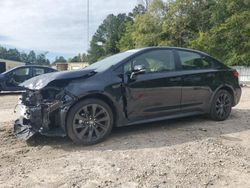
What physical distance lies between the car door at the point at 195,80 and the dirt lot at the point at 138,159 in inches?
20.8

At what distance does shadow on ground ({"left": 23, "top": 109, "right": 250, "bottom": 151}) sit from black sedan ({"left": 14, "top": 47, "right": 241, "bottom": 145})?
0.71 ft

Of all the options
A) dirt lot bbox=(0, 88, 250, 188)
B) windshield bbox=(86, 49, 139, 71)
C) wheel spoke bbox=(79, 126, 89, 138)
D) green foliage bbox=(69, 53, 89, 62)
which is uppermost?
green foliage bbox=(69, 53, 89, 62)

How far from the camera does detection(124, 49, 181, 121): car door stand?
6531 mm

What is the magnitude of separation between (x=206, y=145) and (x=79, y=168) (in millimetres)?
2155

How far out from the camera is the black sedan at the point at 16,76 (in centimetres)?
1766

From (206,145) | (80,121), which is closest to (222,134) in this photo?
(206,145)

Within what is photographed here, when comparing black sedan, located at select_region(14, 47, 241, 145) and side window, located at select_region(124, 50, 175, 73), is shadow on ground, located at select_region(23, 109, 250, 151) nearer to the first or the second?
black sedan, located at select_region(14, 47, 241, 145)

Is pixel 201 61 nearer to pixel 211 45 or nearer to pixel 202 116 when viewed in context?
pixel 202 116

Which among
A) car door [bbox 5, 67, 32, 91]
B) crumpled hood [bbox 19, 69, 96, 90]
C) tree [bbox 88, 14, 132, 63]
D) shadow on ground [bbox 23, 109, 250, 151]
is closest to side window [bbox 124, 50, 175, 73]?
crumpled hood [bbox 19, 69, 96, 90]

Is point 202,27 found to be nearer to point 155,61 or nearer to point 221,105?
point 221,105

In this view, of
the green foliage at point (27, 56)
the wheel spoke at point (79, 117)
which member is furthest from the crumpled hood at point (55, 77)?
the green foliage at point (27, 56)

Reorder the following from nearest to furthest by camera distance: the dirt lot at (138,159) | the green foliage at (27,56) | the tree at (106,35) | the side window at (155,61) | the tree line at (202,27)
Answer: the dirt lot at (138,159)
the side window at (155,61)
the tree line at (202,27)
the tree at (106,35)
the green foliage at (27,56)

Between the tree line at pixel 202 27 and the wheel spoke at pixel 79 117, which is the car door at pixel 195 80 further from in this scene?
the tree line at pixel 202 27

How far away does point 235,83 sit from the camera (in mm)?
8297
